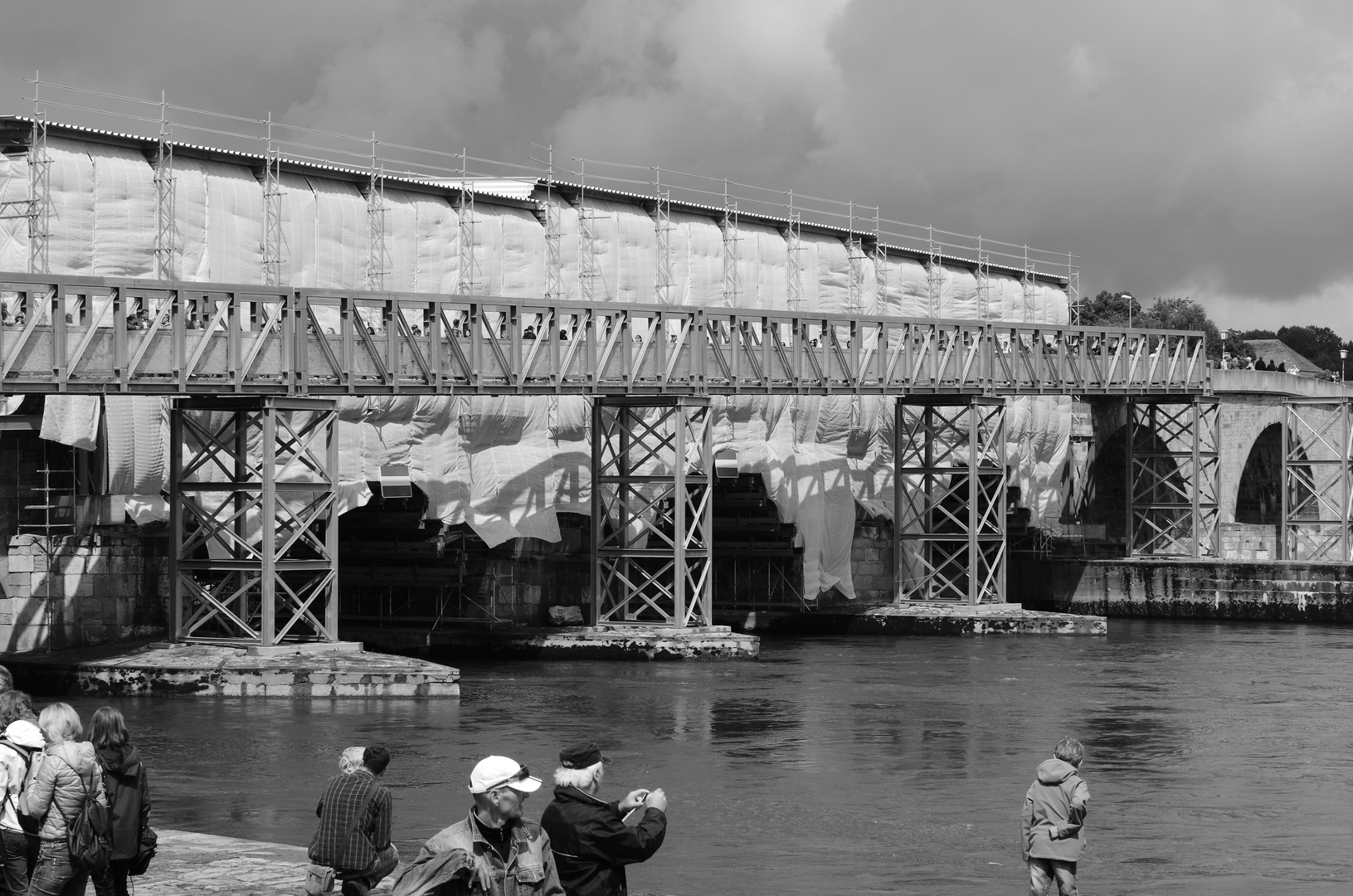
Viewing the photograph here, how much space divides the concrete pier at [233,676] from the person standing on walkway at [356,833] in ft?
82.9

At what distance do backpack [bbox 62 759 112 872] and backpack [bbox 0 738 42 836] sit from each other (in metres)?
0.24

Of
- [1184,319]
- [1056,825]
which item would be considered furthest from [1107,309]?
[1056,825]

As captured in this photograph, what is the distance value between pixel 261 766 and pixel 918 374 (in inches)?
1419

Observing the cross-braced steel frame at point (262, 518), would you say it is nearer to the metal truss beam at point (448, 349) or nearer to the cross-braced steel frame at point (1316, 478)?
the metal truss beam at point (448, 349)

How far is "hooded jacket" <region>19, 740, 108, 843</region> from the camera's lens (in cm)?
1349

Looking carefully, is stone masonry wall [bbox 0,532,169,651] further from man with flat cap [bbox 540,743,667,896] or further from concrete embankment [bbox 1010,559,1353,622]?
concrete embankment [bbox 1010,559,1353,622]

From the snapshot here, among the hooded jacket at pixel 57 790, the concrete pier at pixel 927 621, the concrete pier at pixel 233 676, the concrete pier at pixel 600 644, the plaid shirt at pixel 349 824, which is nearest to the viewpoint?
the hooded jacket at pixel 57 790

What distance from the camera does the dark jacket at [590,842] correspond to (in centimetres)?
1158

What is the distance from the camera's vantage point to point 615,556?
172 feet

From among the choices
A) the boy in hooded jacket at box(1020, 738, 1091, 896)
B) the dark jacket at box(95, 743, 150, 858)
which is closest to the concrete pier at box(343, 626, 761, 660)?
the boy in hooded jacket at box(1020, 738, 1091, 896)

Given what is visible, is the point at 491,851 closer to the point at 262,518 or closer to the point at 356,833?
the point at 356,833

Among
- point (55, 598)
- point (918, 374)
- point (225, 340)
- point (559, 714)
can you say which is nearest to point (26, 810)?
point (559, 714)

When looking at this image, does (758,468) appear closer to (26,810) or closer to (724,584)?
(724,584)

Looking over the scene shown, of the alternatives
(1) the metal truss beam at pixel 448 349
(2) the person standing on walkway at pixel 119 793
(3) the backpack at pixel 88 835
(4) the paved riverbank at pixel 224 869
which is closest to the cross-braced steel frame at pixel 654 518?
(1) the metal truss beam at pixel 448 349
